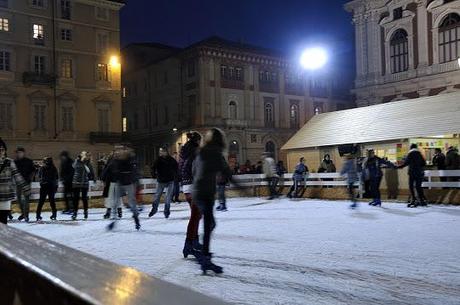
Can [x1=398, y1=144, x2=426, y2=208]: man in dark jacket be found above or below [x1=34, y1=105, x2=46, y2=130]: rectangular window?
below

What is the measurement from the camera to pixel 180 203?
67.2 ft

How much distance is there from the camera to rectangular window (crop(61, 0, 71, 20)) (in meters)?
42.7

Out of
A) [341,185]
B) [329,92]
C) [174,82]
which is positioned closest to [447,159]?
[341,185]

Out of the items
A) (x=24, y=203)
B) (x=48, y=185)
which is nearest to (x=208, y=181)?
(x=24, y=203)

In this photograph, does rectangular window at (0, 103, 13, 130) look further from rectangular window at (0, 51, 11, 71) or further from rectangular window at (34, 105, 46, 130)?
rectangular window at (0, 51, 11, 71)

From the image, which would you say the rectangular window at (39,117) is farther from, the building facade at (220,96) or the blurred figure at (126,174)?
the blurred figure at (126,174)

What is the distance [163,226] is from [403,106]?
16527 mm

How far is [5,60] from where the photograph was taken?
130 feet

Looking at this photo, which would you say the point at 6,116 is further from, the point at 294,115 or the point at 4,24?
the point at 294,115

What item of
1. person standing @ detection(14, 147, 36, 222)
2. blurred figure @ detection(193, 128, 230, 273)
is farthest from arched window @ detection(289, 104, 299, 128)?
blurred figure @ detection(193, 128, 230, 273)

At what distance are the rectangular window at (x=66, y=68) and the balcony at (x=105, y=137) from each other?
203 inches

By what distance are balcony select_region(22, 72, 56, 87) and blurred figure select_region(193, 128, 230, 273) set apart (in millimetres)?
37387

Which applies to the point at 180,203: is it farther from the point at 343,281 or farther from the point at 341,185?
the point at 343,281

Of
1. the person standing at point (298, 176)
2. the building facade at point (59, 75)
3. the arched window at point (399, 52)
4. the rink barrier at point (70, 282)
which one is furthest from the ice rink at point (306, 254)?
the arched window at point (399, 52)
